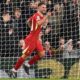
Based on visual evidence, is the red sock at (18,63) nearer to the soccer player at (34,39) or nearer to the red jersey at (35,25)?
the soccer player at (34,39)

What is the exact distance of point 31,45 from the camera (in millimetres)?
9789

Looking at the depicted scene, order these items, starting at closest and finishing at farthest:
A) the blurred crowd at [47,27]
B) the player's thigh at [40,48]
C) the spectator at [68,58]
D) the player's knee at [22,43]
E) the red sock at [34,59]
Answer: the spectator at [68,58] → the red sock at [34,59] → the player's thigh at [40,48] → the blurred crowd at [47,27] → the player's knee at [22,43]

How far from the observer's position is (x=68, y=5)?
991cm

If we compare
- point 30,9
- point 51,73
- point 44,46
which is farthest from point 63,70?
point 30,9

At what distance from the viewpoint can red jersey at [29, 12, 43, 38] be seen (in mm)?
9711

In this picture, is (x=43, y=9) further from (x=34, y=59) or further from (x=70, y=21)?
(x=34, y=59)

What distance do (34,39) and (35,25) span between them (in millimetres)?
305

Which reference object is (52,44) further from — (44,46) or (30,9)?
(30,9)

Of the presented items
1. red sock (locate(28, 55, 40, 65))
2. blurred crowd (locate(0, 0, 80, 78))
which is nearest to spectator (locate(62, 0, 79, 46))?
blurred crowd (locate(0, 0, 80, 78))

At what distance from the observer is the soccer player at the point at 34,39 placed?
948 cm

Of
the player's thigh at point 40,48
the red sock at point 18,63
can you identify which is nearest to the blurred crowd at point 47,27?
the player's thigh at point 40,48

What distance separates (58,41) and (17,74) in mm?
1169

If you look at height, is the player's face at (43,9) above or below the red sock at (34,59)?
above

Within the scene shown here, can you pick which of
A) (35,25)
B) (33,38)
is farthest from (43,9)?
(33,38)
